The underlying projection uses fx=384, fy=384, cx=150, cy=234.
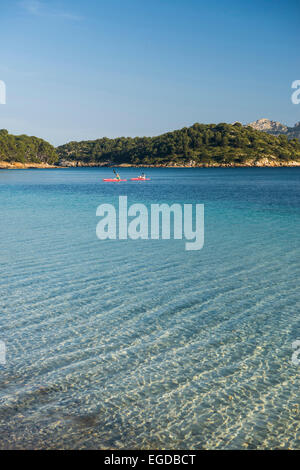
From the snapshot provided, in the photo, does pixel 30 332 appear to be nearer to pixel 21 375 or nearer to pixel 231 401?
pixel 21 375

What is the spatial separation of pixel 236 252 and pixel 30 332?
42.1 feet

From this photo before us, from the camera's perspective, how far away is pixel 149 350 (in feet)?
31.3

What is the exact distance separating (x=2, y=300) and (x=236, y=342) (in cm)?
775

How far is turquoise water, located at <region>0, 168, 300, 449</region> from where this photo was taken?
6.76m

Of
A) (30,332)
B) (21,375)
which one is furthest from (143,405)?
(30,332)

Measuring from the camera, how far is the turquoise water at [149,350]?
6.76m

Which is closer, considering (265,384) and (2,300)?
(265,384)

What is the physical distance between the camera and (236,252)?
2045 centimetres

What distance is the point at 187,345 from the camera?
981cm
